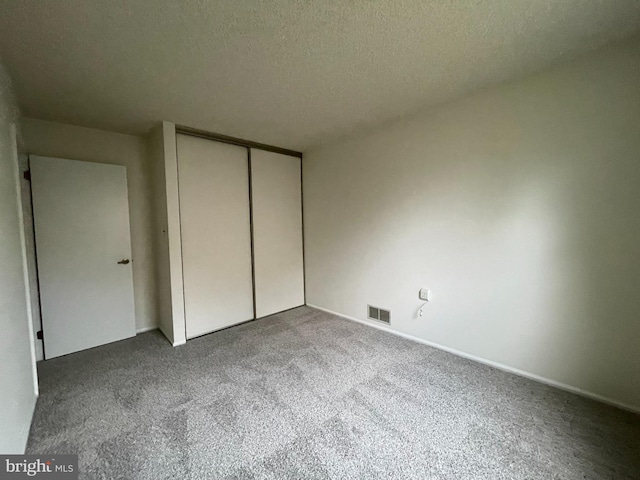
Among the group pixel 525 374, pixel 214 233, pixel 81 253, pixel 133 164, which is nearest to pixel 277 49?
pixel 214 233

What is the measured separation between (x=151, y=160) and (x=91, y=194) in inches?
28.1

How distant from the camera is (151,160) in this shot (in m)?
3.09

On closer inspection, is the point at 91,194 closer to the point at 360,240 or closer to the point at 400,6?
the point at 360,240

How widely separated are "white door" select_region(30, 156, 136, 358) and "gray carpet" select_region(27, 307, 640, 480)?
0.37 m

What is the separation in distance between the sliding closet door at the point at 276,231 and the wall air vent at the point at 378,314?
1283 mm

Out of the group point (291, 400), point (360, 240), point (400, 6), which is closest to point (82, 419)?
point (291, 400)

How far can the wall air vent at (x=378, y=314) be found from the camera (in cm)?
304

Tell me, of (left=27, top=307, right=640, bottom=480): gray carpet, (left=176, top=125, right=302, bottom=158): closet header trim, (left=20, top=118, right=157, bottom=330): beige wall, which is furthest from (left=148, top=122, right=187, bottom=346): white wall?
(left=27, top=307, right=640, bottom=480): gray carpet

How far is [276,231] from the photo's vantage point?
3.73 meters

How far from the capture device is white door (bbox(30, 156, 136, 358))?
258 cm

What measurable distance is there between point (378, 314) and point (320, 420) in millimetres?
1623

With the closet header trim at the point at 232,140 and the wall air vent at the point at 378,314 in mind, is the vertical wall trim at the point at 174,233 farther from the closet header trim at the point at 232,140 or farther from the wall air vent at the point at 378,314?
the wall air vent at the point at 378,314

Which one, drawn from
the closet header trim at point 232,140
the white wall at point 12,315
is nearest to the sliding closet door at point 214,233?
the closet header trim at point 232,140

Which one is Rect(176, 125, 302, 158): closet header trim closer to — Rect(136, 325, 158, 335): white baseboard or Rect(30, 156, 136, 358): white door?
Rect(30, 156, 136, 358): white door
